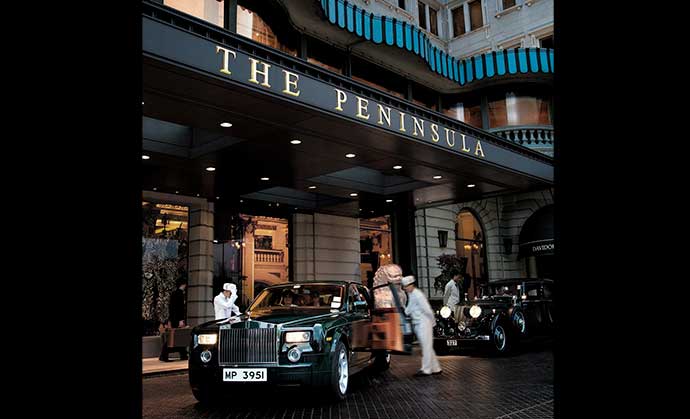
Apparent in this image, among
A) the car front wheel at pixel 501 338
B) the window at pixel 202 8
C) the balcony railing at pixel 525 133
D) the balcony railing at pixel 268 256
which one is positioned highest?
the window at pixel 202 8

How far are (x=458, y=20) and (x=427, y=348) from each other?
19.1m

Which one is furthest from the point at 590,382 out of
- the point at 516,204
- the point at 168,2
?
the point at 516,204

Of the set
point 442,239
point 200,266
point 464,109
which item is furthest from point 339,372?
point 464,109

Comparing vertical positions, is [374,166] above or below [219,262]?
above

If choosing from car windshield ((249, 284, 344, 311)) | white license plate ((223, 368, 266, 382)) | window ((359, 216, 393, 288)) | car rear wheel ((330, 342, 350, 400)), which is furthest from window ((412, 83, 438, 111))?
white license plate ((223, 368, 266, 382))

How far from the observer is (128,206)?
5.25ft

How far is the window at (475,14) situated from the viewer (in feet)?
77.6

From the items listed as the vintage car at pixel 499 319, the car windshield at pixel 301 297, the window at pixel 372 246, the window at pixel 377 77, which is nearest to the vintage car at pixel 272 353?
the car windshield at pixel 301 297

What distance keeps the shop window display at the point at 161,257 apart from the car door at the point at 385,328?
7763mm

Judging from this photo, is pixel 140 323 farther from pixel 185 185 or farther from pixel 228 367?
pixel 185 185

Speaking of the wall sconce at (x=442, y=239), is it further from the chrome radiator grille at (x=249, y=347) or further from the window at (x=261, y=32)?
the chrome radiator grille at (x=249, y=347)

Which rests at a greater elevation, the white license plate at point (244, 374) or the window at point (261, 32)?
the window at point (261, 32)

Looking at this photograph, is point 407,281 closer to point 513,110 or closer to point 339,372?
point 339,372

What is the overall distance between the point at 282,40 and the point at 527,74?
935 centimetres
